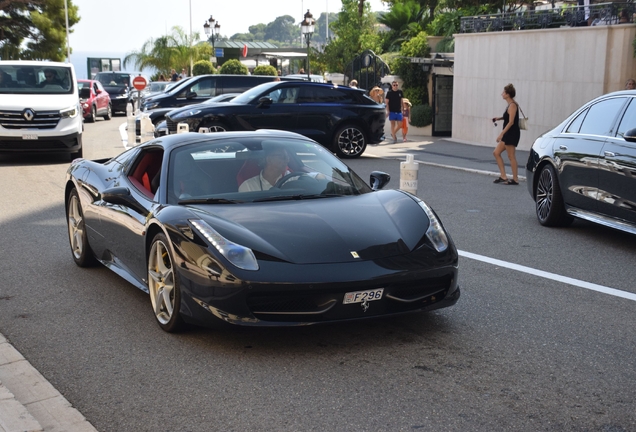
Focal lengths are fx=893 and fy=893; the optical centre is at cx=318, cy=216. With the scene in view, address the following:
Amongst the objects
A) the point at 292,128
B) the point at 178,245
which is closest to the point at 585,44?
the point at 292,128

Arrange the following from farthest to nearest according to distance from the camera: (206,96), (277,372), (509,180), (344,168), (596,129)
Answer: (206,96), (509,180), (596,129), (344,168), (277,372)

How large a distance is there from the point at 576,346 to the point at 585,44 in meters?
17.6

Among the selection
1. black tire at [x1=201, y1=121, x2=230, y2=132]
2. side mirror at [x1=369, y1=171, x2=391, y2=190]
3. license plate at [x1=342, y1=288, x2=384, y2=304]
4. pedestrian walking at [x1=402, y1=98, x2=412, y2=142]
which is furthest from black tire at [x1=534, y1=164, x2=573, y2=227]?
pedestrian walking at [x1=402, y1=98, x2=412, y2=142]

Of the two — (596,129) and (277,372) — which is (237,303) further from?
(596,129)

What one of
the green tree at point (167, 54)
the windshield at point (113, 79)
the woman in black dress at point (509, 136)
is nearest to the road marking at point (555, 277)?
the woman in black dress at point (509, 136)

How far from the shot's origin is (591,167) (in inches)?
373

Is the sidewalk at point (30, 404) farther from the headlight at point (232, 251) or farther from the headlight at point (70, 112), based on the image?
the headlight at point (70, 112)

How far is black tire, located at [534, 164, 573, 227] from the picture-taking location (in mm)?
10258

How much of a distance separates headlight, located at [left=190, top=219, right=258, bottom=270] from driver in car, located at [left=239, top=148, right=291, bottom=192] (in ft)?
2.99

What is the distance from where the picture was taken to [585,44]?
21.7 m

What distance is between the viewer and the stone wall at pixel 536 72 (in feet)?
69.0

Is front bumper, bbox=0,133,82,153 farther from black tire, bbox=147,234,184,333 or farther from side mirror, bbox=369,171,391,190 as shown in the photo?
black tire, bbox=147,234,184,333

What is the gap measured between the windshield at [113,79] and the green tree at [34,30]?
23026mm

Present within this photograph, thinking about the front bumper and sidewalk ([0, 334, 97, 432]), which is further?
the front bumper
